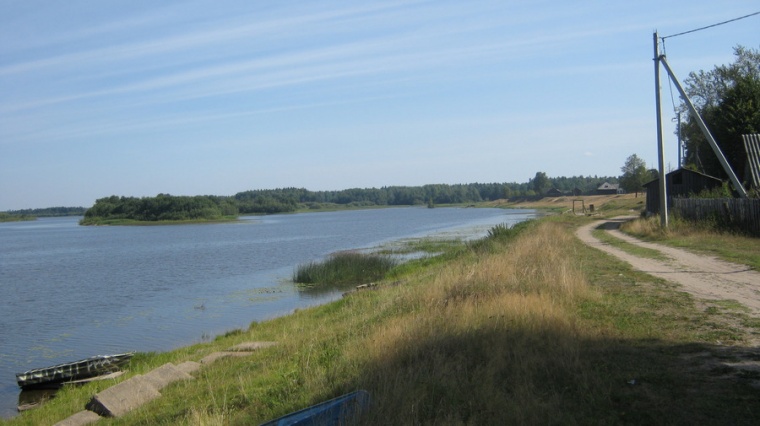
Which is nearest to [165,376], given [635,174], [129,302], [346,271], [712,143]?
[129,302]

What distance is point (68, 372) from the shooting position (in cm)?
1439

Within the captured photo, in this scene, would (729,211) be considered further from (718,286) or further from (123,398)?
(123,398)

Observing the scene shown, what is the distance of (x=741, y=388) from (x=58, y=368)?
14.1 m

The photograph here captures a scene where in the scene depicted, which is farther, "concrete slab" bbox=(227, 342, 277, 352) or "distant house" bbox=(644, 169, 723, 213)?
"distant house" bbox=(644, 169, 723, 213)

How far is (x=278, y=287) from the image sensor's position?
29.0m

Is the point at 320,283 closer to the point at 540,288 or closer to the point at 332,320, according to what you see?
the point at 332,320

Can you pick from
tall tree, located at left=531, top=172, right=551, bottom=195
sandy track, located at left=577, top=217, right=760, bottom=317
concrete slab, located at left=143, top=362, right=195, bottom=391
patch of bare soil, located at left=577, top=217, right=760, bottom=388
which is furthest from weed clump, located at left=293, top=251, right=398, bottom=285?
tall tree, located at left=531, top=172, right=551, bottom=195

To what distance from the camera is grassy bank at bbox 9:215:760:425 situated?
5.90 m

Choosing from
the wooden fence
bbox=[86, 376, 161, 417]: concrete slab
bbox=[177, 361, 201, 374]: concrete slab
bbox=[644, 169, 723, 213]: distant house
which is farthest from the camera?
bbox=[644, 169, 723, 213]: distant house

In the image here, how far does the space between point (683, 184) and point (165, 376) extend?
105ft

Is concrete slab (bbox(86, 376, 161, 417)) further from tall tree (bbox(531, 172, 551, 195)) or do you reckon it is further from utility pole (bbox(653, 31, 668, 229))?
tall tree (bbox(531, 172, 551, 195))

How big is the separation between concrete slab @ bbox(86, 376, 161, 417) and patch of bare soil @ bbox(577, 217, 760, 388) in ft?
27.2

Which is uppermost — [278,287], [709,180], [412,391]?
[709,180]

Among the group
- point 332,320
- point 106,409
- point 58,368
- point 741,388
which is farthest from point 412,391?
point 58,368
